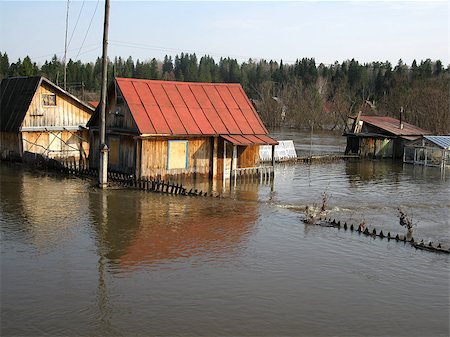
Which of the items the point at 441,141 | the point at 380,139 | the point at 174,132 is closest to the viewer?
the point at 174,132

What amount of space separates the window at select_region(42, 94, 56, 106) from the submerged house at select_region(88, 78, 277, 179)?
4793mm

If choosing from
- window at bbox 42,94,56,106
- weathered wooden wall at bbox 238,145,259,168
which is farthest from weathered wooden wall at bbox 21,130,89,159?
weathered wooden wall at bbox 238,145,259,168

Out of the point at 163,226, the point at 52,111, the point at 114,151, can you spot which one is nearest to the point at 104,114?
the point at 114,151

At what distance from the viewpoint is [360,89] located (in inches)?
3834

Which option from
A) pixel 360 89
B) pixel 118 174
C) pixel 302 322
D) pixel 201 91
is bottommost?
pixel 302 322

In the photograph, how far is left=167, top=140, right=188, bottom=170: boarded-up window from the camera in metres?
25.9

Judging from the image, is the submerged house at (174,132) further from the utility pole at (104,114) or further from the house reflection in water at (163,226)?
the house reflection in water at (163,226)

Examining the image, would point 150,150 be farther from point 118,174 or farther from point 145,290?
point 145,290

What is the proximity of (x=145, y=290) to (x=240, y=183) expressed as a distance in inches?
621

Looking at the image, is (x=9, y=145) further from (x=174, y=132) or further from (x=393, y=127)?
(x=393, y=127)

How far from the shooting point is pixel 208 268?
1327 centimetres

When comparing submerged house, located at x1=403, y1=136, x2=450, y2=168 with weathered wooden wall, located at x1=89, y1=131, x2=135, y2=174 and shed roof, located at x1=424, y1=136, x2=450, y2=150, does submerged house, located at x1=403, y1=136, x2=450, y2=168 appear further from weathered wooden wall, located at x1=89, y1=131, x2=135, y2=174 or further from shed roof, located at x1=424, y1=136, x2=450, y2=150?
weathered wooden wall, located at x1=89, y1=131, x2=135, y2=174

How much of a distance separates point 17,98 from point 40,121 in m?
2.42

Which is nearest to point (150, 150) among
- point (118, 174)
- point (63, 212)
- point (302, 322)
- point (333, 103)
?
point (118, 174)
